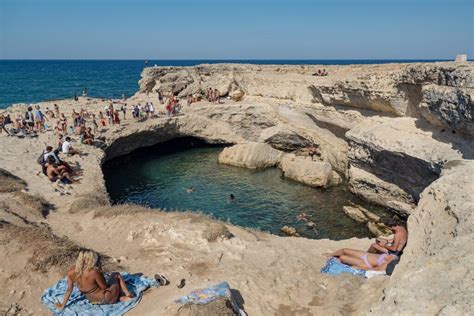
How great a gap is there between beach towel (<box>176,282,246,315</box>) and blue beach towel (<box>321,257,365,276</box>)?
11.2 feet

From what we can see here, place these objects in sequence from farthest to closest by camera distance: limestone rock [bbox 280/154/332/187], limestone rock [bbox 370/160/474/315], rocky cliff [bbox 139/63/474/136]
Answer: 1. limestone rock [bbox 280/154/332/187]
2. rocky cliff [bbox 139/63/474/136]
3. limestone rock [bbox 370/160/474/315]

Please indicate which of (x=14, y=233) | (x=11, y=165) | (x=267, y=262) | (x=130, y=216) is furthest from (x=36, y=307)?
(x=11, y=165)

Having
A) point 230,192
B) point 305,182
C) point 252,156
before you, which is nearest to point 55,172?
point 230,192

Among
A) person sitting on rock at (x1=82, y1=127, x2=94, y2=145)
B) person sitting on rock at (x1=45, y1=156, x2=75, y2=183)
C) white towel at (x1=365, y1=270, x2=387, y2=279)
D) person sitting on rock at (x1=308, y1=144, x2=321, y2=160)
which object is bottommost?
person sitting on rock at (x1=308, y1=144, x2=321, y2=160)

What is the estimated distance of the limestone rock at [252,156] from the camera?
86.6 feet

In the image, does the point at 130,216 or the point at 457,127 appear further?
the point at 457,127

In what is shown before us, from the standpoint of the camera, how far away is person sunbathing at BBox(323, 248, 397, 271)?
9711mm

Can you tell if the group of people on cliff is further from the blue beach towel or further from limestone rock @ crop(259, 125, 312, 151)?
limestone rock @ crop(259, 125, 312, 151)

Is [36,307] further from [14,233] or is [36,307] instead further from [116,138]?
[116,138]

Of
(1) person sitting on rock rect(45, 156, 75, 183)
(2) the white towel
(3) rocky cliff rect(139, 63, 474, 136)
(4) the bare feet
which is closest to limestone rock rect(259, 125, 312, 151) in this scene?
(3) rocky cliff rect(139, 63, 474, 136)

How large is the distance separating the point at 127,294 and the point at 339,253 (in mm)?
6135

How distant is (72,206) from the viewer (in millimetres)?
13320

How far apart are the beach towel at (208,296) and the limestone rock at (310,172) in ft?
52.5

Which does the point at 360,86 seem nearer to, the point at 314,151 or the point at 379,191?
the point at 379,191
